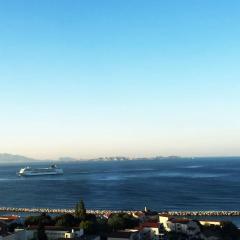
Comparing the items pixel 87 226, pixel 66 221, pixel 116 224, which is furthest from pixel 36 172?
pixel 87 226

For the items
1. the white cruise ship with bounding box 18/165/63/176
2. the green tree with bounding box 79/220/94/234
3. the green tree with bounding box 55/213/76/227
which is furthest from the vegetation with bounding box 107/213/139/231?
the white cruise ship with bounding box 18/165/63/176

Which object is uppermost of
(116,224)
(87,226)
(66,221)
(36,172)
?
(36,172)

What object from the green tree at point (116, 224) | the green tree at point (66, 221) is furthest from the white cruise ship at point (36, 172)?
the green tree at point (116, 224)

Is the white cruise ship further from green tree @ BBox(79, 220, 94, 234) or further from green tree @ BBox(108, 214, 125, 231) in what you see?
green tree @ BBox(79, 220, 94, 234)

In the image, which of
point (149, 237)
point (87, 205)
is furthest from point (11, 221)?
point (87, 205)

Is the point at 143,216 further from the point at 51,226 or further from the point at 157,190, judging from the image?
the point at 157,190

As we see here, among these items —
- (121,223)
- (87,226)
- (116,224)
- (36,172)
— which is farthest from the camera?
(36,172)

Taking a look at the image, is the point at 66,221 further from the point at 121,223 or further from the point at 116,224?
the point at 121,223

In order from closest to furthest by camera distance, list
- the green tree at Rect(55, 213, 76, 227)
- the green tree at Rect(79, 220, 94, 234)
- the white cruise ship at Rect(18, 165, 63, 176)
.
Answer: the green tree at Rect(79, 220, 94, 234)
the green tree at Rect(55, 213, 76, 227)
the white cruise ship at Rect(18, 165, 63, 176)

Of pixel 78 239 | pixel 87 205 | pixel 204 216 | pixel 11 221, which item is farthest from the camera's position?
pixel 87 205

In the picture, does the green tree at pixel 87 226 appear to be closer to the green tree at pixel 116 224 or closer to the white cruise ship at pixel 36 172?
the green tree at pixel 116 224

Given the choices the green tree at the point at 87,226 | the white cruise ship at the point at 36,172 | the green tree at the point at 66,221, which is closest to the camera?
the green tree at the point at 87,226
